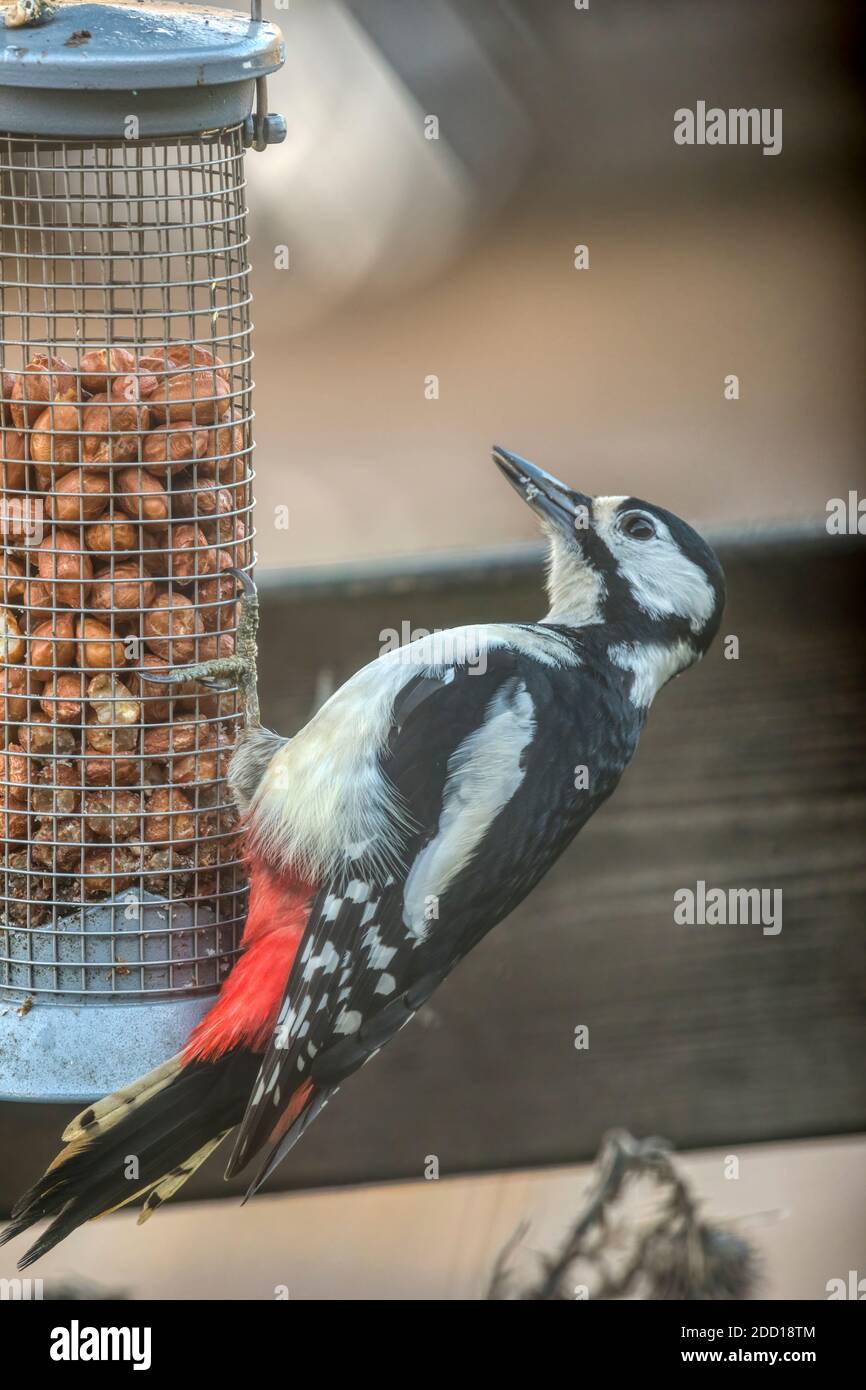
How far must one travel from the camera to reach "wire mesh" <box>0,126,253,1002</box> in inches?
80.2

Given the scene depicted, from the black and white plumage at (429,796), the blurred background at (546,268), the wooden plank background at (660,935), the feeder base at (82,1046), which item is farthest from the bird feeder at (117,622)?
the blurred background at (546,268)

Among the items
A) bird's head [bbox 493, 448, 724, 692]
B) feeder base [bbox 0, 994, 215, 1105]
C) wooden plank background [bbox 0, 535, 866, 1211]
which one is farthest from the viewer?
wooden plank background [bbox 0, 535, 866, 1211]

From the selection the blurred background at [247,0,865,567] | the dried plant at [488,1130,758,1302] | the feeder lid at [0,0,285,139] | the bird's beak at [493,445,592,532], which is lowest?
the dried plant at [488,1130,758,1302]

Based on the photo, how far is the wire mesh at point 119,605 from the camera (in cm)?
204

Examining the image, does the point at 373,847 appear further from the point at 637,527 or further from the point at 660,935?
the point at 660,935

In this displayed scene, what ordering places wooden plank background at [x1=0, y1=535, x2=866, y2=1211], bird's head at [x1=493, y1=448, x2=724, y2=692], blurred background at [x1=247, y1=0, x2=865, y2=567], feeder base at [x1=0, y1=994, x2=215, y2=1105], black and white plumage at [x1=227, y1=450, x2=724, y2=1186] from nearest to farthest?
feeder base at [x1=0, y1=994, x2=215, y2=1105] < black and white plumage at [x1=227, y1=450, x2=724, y2=1186] < bird's head at [x1=493, y1=448, x2=724, y2=692] < wooden plank background at [x1=0, y1=535, x2=866, y2=1211] < blurred background at [x1=247, y1=0, x2=865, y2=567]

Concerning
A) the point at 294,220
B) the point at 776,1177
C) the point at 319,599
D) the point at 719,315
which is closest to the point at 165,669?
the point at 319,599

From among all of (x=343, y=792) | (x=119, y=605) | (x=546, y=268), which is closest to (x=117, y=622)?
(x=119, y=605)

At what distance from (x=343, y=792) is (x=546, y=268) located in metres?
5.23

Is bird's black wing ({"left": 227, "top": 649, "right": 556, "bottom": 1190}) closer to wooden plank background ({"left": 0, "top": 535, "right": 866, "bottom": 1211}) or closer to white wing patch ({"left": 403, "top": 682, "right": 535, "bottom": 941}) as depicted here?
white wing patch ({"left": 403, "top": 682, "right": 535, "bottom": 941})

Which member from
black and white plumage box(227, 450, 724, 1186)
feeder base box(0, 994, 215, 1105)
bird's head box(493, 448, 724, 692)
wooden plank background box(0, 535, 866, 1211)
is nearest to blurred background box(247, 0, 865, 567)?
wooden plank background box(0, 535, 866, 1211)

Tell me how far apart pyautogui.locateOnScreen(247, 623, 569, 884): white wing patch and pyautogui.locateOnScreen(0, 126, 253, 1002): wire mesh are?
9cm

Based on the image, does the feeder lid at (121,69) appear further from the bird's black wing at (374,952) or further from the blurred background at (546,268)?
the blurred background at (546,268)

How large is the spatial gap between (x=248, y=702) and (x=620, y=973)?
885 mm
